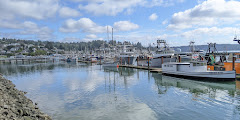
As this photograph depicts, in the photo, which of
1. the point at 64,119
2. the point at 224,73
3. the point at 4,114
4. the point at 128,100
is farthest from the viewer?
the point at 224,73

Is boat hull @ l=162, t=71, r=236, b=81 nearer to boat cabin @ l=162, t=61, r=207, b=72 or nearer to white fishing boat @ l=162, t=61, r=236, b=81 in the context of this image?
white fishing boat @ l=162, t=61, r=236, b=81

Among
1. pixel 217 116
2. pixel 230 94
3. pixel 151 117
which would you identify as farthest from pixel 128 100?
pixel 230 94

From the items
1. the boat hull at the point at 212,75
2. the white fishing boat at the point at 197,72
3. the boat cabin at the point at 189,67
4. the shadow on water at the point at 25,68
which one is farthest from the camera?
the shadow on water at the point at 25,68

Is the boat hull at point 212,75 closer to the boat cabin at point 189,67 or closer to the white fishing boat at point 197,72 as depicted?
the white fishing boat at point 197,72

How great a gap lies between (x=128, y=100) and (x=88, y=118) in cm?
603

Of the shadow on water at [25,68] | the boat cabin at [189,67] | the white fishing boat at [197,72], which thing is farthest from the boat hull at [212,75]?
the shadow on water at [25,68]

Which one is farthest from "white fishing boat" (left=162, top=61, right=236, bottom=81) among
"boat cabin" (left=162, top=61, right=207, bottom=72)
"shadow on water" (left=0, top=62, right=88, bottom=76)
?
"shadow on water" (left=0, top=62, right=88, bottom=76)

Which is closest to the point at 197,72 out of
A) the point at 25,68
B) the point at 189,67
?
the point at 189,67

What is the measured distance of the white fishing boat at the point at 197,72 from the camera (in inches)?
1031

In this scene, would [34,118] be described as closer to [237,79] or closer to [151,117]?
[151,117]

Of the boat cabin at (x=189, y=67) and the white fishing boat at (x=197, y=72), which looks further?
the boat cabin at (x=189, y=67)

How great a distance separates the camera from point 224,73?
2612cm

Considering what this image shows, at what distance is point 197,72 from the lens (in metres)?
28.5

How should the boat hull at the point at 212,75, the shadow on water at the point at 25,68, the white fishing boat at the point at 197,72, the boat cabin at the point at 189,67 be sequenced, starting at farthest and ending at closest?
1. the shadow on water at the point at 25,68
2. the boat cabin at the point at 189,67
3. the white fishing boat at the point at 197,72
4. the boat hull at the point at 212,75
